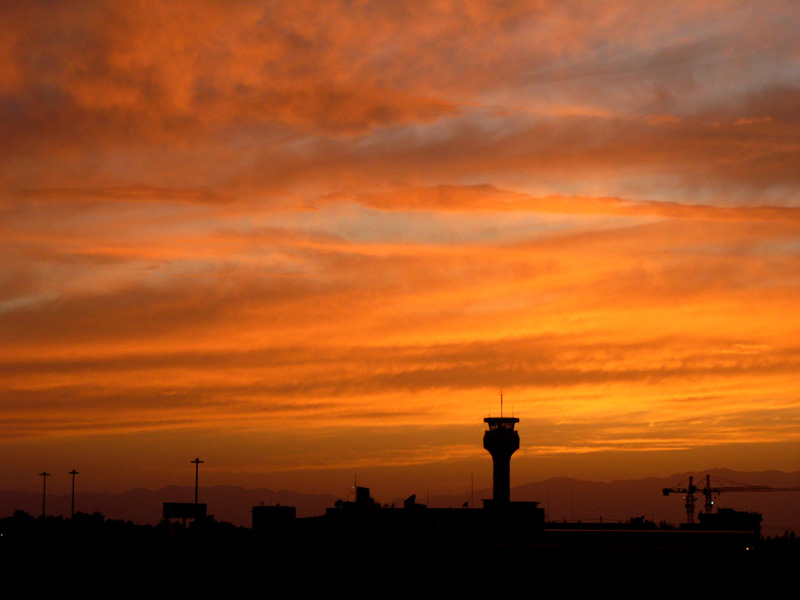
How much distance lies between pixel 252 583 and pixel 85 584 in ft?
50.6

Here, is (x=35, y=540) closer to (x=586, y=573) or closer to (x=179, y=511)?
(x=179, y=511)

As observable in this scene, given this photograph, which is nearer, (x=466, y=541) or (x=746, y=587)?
(x=746, y=587)

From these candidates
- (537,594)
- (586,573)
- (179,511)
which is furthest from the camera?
(179,511)

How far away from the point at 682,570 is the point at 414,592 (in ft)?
100

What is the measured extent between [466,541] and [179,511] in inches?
1980

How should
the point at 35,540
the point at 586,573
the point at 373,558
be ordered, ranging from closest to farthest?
1. the point at 586,573
2. the point at 373,558
3. the point at 35,540

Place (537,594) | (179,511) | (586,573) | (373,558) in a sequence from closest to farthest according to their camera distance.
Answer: (537,594) → (586,573) → (373,558) → (179,511)

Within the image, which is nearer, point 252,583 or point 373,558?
point 252,583

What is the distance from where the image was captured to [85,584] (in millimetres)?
97688

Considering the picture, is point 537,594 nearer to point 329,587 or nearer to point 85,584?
point 329,587

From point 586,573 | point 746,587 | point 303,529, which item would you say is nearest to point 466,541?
point 303,529

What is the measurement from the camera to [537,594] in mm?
95438

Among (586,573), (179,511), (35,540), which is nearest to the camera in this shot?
(586,573)

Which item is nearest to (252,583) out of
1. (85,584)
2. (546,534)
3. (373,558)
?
(85,584)
